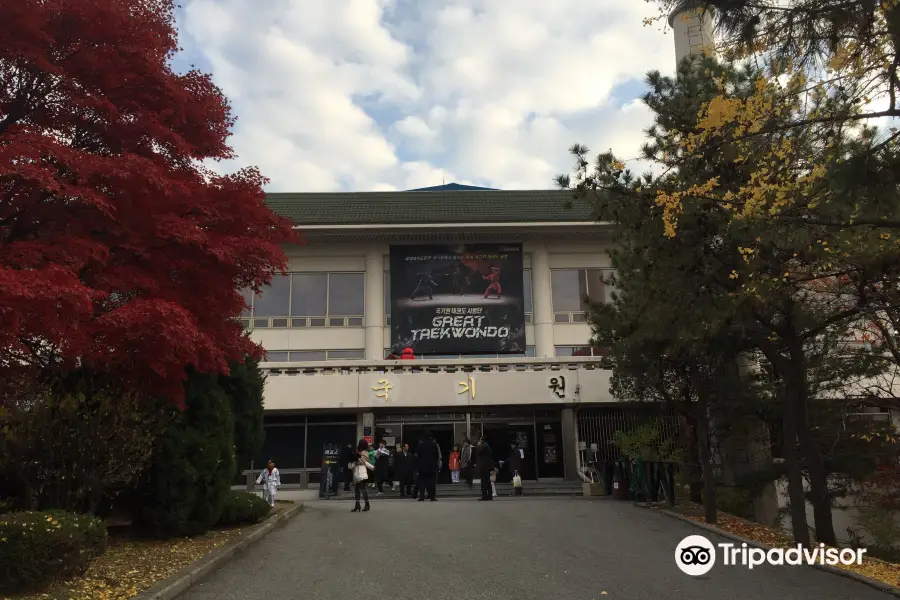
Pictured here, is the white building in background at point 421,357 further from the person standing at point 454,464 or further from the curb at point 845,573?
the curb at point 845,573

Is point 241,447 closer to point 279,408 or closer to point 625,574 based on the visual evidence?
point 625,574

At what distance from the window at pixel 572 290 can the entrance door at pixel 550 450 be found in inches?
180

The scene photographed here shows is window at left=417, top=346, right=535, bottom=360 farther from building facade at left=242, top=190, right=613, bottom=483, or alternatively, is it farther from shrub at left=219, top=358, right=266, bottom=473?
shrub at left=219, top=358, right=266, bottom=473

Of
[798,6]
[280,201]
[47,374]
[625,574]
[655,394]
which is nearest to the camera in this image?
[798,6]

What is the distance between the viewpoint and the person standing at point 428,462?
15.3m

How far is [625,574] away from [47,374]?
6903 millimetres

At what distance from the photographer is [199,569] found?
273 inches

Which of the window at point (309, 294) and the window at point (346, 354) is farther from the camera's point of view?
the window at point (309, 294)

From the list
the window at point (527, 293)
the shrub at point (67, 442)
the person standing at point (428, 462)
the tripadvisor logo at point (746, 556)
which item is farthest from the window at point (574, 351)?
the shrub at point (67, 442)

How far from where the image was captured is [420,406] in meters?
23.4

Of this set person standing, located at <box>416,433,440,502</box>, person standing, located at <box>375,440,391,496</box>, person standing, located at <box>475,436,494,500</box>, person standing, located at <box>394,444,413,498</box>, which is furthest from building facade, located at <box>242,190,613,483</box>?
person standing, located at <box>416,433,440,502</box>

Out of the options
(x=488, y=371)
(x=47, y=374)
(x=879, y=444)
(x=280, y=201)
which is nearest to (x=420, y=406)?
(x=488, y=371)

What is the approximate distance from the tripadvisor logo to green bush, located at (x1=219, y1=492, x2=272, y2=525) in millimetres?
6176

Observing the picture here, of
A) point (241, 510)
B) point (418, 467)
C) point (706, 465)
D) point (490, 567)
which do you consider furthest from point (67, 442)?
point (706, 465)
